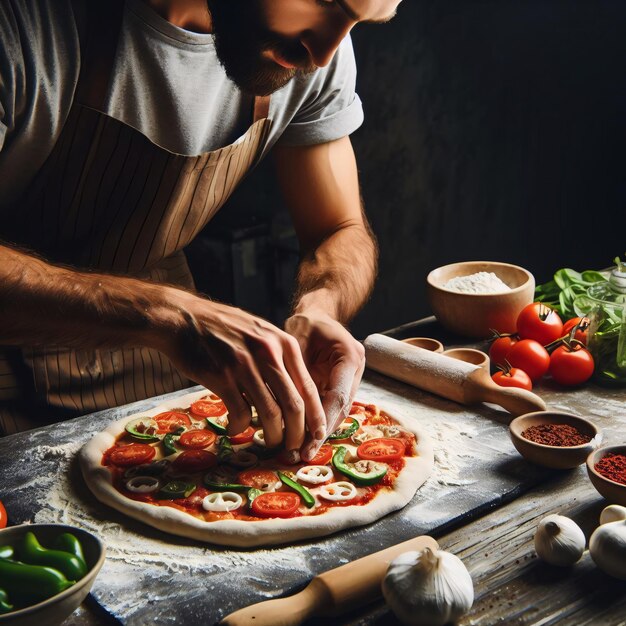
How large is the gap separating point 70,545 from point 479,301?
1.80m

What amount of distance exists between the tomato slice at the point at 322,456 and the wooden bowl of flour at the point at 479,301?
3.11ft

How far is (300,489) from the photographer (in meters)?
1.96

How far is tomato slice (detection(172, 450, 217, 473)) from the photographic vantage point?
6.79 feet

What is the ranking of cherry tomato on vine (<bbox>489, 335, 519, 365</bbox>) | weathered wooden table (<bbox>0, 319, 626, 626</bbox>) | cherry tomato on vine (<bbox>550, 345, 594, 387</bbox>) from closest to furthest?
1. weathered wooden table (<bbox>0, 319, 626, 626</bbox>)
2. cherry tomato on vine (<bbox>550, 345, 594, 387</bbox>)
3. cherry tomato on vine (<bbox>489, 335, 519, 365</bbox>)

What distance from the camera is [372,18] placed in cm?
203

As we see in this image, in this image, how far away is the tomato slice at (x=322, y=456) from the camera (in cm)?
Answer: 210

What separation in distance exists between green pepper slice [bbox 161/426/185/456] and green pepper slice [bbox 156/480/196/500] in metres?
0.18

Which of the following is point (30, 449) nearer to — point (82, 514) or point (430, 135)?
point (82, 514)

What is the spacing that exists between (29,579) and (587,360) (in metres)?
1.81

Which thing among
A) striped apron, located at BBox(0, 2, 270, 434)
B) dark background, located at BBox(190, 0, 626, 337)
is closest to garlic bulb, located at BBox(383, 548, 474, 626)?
striped apron, located at BBox(0, 2, 270, 434)

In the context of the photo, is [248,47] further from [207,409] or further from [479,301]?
[479,301]

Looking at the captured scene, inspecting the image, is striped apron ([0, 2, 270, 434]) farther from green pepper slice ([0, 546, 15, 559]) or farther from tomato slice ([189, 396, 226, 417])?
green pepper slice ([0, 546, 15, 559])

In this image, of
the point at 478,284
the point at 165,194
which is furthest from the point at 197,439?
the point at 478,284

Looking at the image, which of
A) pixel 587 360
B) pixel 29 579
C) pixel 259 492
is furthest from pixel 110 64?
pixel 587 360
